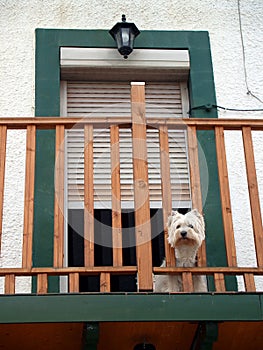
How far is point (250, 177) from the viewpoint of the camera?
640 cm

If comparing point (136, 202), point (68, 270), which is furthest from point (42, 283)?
point (136, 202)

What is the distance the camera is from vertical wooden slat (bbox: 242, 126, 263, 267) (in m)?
6.21

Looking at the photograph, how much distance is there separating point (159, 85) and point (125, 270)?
2.94m

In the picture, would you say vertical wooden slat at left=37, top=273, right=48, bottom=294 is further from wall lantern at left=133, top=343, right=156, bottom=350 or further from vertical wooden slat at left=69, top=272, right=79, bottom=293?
wall lantern at left=133, top=343, right=156, bottom=350

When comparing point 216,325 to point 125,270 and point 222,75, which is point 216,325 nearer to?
point 125,270

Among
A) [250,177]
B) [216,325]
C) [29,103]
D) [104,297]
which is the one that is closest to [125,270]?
[104,297]

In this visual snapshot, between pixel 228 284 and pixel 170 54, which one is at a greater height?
pixel 170 54

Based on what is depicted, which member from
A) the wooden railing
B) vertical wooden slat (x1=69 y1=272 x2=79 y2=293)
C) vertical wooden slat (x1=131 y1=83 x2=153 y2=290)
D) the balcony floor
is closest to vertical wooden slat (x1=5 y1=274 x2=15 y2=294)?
the wooden railing

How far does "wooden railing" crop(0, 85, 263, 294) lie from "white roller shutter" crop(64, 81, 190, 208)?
1333mm

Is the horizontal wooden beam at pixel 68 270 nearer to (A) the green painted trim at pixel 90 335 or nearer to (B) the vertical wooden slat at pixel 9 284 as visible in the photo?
(B) the vertical wooden slat at pixel 9 284

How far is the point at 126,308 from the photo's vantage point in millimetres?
5742

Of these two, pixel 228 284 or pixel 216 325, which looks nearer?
pixel 216 325

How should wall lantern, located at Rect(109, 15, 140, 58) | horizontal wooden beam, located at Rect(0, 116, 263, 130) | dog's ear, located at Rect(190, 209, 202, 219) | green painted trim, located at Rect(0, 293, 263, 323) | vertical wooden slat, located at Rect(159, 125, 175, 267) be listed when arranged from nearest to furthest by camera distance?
green painted trim, located at Rect(0, 293, 263, 323)
vertical wooden slat, located at Rect(159, 125, 175, 267)
horizontal wooden beam, located at Rect(0, 116, 263, 130)
dog's ear, located at Rect(190, 209, 202, 219)
wall lantern, located at Rect(109, 15, 140, 58)

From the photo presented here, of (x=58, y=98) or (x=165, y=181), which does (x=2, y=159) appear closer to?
(x=165, y=181)
